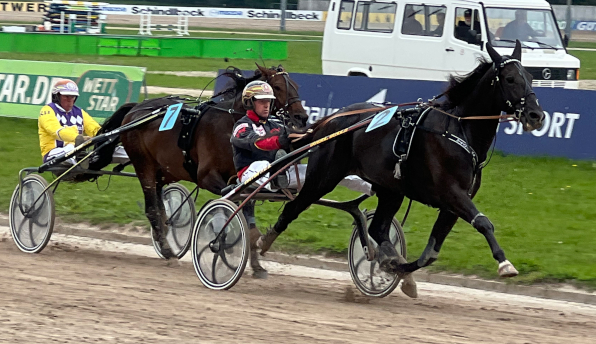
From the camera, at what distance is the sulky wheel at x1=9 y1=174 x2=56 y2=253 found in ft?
25.6

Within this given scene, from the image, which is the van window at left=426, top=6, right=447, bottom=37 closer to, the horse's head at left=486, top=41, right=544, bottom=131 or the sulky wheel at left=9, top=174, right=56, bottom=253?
the sulky wheel at left=9, top=174, right=56, bottom=253

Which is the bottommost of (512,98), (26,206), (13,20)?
(13,20)

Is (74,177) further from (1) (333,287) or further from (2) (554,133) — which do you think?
(2) (554,133)

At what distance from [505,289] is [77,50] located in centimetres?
2198

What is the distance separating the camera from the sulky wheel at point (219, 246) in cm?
623

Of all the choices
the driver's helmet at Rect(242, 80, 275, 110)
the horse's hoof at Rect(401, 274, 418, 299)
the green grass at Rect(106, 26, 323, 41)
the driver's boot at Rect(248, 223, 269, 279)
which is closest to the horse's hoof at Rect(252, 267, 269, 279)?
the driver's boot at Rect(248, 223, 269, 279)

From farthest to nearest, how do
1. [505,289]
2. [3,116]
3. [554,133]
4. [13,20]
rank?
[13,20], [3,116], [554,133], [505,289]

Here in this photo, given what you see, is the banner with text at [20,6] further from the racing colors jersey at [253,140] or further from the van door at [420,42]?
the racing colors jersey at [253,140]

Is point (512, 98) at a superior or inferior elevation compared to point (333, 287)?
superior

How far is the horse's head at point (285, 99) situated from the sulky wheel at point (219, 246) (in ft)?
3.13

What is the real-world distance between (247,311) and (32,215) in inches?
123

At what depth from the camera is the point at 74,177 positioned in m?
8.23

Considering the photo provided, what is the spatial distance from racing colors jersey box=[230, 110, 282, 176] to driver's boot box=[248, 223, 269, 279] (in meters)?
0.49

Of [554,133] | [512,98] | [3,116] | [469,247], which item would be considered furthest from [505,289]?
[3,116]
